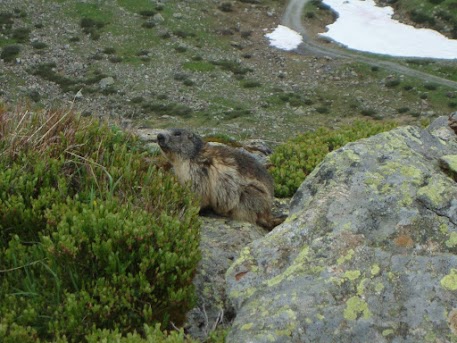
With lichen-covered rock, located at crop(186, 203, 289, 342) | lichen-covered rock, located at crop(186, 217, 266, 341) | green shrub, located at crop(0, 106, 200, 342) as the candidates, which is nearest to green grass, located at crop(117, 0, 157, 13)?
lichen-covered rock, located at crop(186, 203, 289, 342)

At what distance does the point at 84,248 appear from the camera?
5359 mm

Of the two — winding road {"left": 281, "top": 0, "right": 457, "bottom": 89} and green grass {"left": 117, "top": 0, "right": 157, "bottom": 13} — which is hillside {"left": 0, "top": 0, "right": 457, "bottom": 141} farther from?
winding road {"left": 281, "top": 0, "right": 457, "bottom": 89}

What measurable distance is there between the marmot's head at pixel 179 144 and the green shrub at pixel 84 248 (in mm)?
2507

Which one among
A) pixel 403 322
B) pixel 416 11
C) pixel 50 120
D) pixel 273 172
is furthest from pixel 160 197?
pixel 416 11

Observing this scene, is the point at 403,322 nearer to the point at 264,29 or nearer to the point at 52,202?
the point at 52,202

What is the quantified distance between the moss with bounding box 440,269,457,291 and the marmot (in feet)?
13.9

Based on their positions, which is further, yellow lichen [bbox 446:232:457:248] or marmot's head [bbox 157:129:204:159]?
marmot's head [bbox 157:129:204:159]

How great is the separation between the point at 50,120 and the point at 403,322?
451cm

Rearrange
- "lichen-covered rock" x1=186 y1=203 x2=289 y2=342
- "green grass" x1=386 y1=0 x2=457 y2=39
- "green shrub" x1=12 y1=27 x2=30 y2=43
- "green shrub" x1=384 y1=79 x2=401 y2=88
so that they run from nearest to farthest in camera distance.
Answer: "lichen-covered rock" x1=186 y1=203 x2=289 y2=342, "green shrub" x1=384 y1=79 x2=401 y2=88, "green shrub" x1=12 y1=27 x2=30 y2=43, "green grass" x1=386 y1=0 x2=457 y2=39

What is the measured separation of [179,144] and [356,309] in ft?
16.6

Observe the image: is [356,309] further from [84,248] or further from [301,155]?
[301,155]

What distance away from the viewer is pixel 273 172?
35.0 feet

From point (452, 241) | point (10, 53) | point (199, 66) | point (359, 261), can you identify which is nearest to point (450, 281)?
point (452, 241)

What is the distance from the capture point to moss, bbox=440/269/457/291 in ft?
15.7
